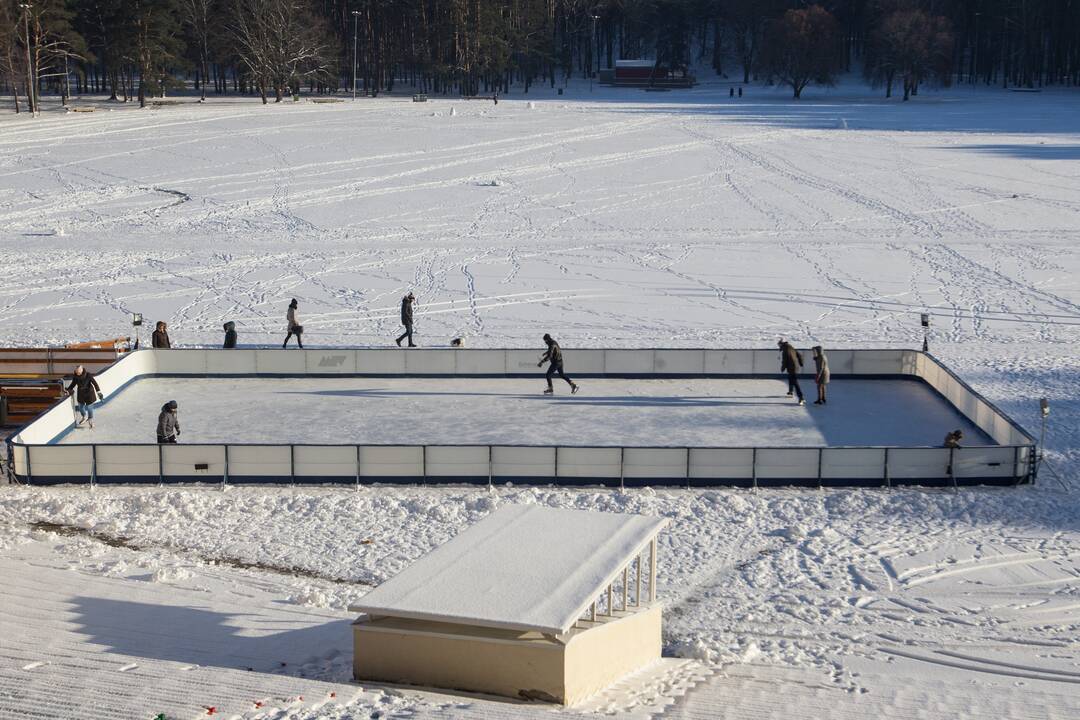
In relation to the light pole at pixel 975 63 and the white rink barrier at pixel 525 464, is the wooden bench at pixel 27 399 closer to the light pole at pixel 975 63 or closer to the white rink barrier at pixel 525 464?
the white rink barrier at pixel 525 464

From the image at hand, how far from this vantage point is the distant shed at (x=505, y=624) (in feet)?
35.5

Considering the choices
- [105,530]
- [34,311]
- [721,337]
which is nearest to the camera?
[105,530]

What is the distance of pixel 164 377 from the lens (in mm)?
24812

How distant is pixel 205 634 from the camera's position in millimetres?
12664

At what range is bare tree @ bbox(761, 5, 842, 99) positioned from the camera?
9350 centimetres

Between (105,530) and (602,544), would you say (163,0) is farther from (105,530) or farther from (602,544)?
(602,544)

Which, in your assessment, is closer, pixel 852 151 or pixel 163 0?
pixel 852 151

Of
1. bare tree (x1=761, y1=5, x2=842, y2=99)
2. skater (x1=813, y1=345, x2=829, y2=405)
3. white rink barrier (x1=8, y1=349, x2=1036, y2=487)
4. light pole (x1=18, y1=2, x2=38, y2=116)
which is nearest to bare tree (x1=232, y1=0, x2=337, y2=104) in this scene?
light pole (x1=18, y1=2, x2=38, y2=116)

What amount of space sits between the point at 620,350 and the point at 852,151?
38.6 metres

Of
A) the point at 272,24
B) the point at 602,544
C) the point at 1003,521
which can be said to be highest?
the point at 272,24

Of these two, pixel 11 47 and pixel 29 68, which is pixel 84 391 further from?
pixel 11 47

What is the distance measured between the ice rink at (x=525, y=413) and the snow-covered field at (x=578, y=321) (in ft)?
4.52

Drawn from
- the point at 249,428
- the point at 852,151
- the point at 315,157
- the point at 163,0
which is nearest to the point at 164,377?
the point at 249,428

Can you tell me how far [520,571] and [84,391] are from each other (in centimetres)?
1171
